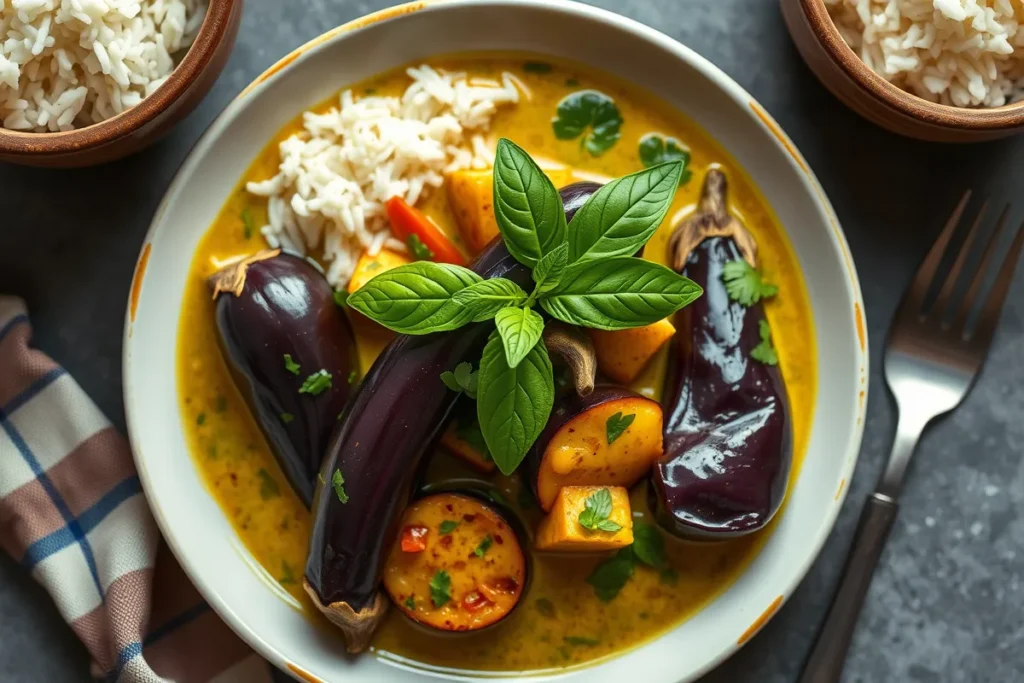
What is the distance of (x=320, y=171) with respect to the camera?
209 centimetres

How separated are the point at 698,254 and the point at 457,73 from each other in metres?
0.73

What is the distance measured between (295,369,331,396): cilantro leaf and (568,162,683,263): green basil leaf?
25.4 inches

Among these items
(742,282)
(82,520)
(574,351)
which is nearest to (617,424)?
(574,351)

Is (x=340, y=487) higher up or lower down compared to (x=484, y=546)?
higher up

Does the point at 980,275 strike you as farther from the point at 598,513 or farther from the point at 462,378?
the point at 462,378

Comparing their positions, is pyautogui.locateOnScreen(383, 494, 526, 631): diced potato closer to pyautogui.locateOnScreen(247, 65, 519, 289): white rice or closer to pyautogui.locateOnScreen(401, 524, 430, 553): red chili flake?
pyautogui.locateOnScreen(401, 524, 430, 553): red chili flake

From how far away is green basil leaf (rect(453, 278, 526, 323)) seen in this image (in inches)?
69.6

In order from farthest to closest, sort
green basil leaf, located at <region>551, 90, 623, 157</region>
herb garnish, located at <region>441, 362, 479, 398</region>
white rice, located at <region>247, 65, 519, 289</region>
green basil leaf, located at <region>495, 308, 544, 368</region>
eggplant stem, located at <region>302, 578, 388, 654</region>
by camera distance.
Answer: green basil leaf, located at <region>551, 90, 623, 157</region>, white rice, located at <region>247, 65, 519, 289</region>, eggplant stem, located at <region>302, 578, 388, 654</region>, herb garnish, located at <region>441, 362, 479, 398</region>, green basil leaf, located at <region>495, 308, 544, 368</region>

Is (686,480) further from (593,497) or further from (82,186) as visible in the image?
(82,186)

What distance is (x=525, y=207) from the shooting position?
5.85 feet

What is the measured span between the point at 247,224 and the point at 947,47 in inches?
65.5

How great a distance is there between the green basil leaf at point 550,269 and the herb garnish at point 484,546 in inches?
23.2

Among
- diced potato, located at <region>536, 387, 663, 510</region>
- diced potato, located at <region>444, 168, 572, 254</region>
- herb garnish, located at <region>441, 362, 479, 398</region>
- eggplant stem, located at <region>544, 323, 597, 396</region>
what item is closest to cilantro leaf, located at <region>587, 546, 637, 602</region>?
diced potato, located at <region>536, 387, 663, 510</region>

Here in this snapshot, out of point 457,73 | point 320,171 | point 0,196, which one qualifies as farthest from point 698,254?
point 0,196
